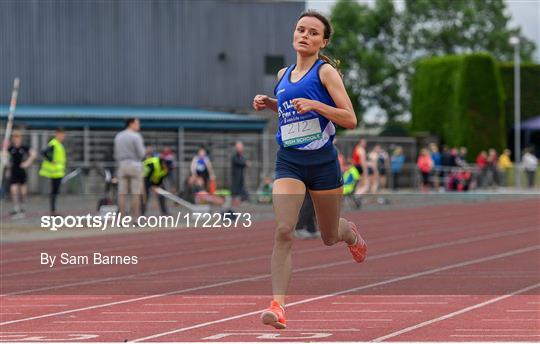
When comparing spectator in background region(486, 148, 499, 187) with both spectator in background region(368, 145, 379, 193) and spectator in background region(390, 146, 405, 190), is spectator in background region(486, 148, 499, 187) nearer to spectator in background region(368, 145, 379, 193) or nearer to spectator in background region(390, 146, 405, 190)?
spectator in background region(390, 146, 405, 190)

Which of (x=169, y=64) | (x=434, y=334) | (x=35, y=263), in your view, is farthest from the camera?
(x=169, y=64)

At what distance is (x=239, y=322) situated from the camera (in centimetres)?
969

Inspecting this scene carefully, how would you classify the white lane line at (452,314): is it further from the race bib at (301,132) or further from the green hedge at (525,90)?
the green hedge at (525,90)


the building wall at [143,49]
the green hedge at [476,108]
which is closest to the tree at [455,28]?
the green hedge at [476,108]

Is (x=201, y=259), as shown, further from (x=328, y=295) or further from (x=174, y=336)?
(x=174, y=336)

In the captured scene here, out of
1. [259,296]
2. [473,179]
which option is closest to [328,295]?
[259,296]

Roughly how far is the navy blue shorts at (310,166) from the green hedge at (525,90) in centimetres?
5410

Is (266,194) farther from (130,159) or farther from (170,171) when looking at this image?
(130,159)

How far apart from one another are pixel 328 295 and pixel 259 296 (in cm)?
61

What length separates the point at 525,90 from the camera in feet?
207

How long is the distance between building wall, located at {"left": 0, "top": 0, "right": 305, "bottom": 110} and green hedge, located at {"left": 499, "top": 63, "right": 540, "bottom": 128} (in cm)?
1485

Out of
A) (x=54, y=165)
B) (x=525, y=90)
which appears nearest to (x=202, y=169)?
(x=54, y=165)

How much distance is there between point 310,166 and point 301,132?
0.24 meters

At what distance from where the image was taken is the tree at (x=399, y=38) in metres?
80.6
